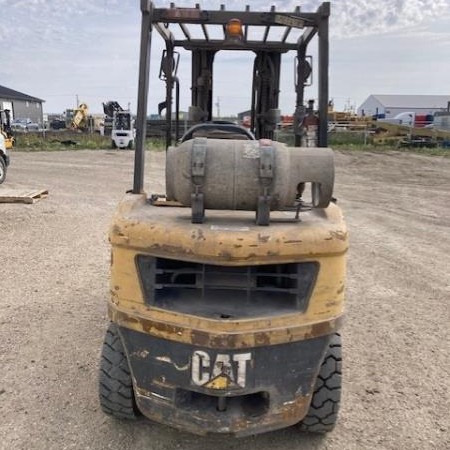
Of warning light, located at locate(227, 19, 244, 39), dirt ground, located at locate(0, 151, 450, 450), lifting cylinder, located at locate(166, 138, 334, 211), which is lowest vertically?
dirt ground, located at locate(0, 151, 450, 450)

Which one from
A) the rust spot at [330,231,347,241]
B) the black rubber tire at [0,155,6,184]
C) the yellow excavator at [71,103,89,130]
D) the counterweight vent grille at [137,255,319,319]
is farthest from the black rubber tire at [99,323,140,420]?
the yellow excavator at [71,103,89,130]

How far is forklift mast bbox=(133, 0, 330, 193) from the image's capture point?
343 cm

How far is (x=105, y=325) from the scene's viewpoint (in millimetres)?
4691

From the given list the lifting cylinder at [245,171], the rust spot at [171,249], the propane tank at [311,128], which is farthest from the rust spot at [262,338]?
the propane tank at [311,128]

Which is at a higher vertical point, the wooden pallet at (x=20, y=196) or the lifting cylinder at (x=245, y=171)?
the lifting cylinder at (x=245, y=171)

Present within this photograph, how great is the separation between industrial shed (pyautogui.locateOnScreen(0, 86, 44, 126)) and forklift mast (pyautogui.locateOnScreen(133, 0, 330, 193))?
5176cm

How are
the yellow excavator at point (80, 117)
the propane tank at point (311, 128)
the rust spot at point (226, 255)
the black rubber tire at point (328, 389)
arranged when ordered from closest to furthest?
1. the rust spot at point (226, 255)
2. the black rubber tire at point (328, 389)
3. the propane tank at point (311, 128)
4. the yellow excavator at point (80, 117)

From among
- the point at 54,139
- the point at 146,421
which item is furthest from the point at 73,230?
the point at 54,139

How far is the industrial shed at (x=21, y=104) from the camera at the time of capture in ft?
178

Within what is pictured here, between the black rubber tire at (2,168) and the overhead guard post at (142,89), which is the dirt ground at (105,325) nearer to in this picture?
the overhead guard post at (142,89)

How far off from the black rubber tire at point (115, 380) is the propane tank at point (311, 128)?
6.08 ft

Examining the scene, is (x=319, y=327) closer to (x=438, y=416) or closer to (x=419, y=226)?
(x=438, y=416)

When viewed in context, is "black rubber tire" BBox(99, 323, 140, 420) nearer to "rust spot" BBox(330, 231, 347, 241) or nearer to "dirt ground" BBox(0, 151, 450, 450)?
"dirt ground" BBox(0, 151, 450, 450)

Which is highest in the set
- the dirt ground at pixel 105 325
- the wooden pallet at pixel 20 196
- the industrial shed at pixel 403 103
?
the industrial shed at pixel 403 103
